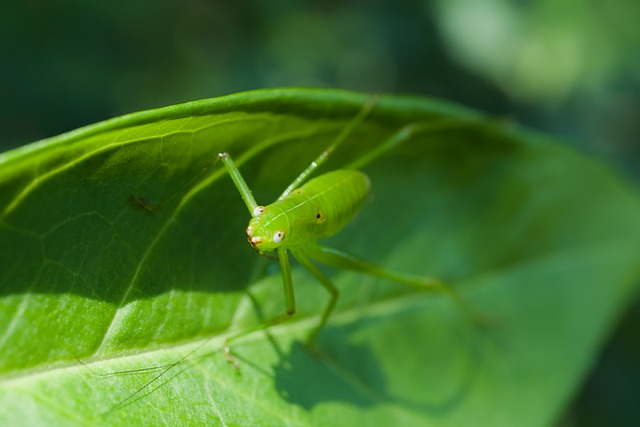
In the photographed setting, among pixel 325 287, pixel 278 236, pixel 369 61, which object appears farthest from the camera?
pixel 369 61

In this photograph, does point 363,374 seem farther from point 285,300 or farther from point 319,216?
point 319,216

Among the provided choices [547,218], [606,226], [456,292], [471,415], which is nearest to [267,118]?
[456,292]

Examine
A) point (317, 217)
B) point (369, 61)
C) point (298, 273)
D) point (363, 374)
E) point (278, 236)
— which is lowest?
point (363, 374)

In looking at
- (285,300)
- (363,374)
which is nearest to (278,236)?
(285,300)

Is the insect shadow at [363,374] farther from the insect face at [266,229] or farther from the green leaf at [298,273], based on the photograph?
the insect face at [266,229]

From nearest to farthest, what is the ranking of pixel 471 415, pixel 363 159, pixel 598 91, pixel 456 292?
pixel 363 159, pixel 471 415, pixel 456 292, pixel 598 91

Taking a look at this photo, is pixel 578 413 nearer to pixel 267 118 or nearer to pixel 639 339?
pixel 639 339

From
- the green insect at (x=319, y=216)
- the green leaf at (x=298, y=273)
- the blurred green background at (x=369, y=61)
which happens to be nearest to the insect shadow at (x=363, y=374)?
the green leaf at (x=298, y=273)
